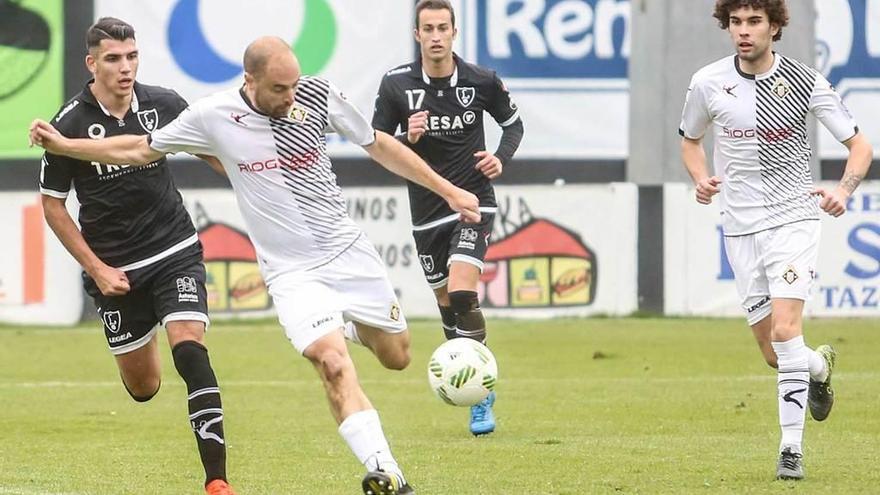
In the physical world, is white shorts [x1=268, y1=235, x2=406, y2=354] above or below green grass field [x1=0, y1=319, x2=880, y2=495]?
above

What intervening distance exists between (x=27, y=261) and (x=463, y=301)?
9802 mm

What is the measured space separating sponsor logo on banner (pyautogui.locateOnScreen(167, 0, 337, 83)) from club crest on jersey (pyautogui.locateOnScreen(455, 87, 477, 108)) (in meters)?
10.5

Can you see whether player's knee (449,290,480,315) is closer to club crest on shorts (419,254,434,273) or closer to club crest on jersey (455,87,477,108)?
club crest on shorts (419,254,434,273)

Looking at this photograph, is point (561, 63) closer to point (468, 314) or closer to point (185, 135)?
point (468, 314)

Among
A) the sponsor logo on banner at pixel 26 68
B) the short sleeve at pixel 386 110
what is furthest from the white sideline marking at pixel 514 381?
the sponsor logo on banner at pixel 26 68

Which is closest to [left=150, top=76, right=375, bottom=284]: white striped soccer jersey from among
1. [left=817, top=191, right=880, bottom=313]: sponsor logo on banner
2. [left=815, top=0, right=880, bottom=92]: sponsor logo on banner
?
[left=817, top=191, right=880, bottom=313]: sponsor logo on banner

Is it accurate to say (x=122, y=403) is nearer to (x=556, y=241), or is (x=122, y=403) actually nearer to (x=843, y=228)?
(x=556, y=241)

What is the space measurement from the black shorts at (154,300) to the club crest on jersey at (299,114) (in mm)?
1243

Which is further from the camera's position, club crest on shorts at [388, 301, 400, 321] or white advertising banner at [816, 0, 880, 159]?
white advertising banner at [816, 0, 880, 159]

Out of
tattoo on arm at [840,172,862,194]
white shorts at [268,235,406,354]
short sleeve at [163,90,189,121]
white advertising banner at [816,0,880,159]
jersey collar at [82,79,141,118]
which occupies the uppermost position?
jersey collar at [82,79,141,118]

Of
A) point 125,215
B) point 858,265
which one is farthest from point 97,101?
point 858,265

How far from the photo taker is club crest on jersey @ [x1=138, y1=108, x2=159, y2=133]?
8570 mm

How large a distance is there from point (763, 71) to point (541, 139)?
13.1 m

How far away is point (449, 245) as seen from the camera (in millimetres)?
11336
